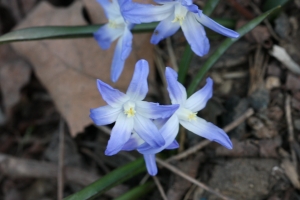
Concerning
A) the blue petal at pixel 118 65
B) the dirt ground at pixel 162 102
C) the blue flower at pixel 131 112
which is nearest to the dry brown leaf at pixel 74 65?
the dirt ground at pixel 162 102

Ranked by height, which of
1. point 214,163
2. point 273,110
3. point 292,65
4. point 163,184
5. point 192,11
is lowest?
point 163,184

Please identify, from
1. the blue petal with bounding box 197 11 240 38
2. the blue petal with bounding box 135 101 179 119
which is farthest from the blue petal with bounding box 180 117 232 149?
the blue petal with bounding box 197 11 240 38

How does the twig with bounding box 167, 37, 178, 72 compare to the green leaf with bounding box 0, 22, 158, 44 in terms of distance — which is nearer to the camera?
the green leaf with bounding box 0, 22, 158, 44

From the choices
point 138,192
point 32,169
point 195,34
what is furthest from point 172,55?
point 32,169

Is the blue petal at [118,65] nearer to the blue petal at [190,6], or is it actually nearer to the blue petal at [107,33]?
the blue petal at [107,33]

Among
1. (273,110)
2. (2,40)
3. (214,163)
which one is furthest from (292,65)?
(2,40)

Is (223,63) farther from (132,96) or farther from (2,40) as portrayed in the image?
(2,40)

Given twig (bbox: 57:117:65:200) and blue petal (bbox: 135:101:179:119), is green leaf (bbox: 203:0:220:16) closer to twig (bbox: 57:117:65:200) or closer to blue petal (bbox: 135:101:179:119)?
blue petal (bbox: 135:101:179:119)
